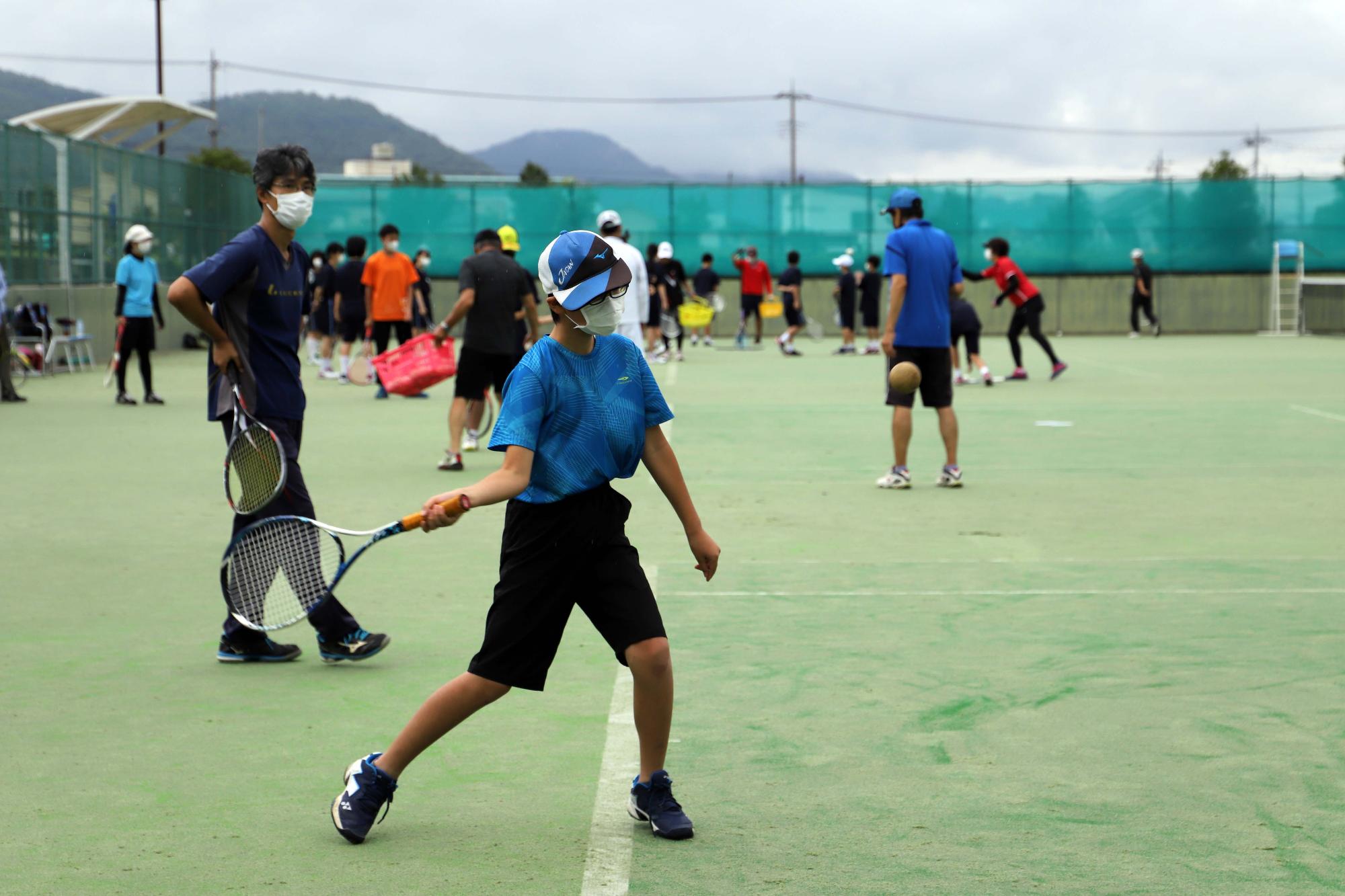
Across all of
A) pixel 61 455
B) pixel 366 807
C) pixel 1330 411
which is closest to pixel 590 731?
pixel 366 807

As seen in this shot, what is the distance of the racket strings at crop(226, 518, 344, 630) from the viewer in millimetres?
5340

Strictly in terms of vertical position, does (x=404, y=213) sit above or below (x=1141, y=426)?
above

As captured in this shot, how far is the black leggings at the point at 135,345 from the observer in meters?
18.4

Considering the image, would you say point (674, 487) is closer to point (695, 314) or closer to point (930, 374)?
point (930, 374)

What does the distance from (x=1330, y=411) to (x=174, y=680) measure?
45.7 ft

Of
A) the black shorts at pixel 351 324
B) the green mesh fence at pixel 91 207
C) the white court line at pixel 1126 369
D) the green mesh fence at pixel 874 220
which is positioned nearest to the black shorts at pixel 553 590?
the black shorts at pixel 351 324

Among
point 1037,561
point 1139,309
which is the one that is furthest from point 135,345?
point 1139,309

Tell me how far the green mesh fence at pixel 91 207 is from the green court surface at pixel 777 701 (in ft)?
44.4


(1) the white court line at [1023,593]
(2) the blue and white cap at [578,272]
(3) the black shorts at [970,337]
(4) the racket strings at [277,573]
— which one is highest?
(2) the blue and white cap at [578,272]

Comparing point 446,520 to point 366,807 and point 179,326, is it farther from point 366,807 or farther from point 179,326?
point 179,326

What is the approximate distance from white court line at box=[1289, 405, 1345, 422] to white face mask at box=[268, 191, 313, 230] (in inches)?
485

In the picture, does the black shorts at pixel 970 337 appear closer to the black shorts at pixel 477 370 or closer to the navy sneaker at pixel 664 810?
the black shorts at pixel 477 370

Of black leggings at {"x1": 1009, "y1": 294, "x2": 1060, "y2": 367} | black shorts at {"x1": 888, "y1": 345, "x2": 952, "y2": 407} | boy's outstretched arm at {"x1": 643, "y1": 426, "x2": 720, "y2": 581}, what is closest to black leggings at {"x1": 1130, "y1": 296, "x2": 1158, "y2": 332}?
black leggings at {"x1": 1009, "y1": 294, "x2": 1060, "y2": 367}

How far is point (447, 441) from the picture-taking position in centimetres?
1457
